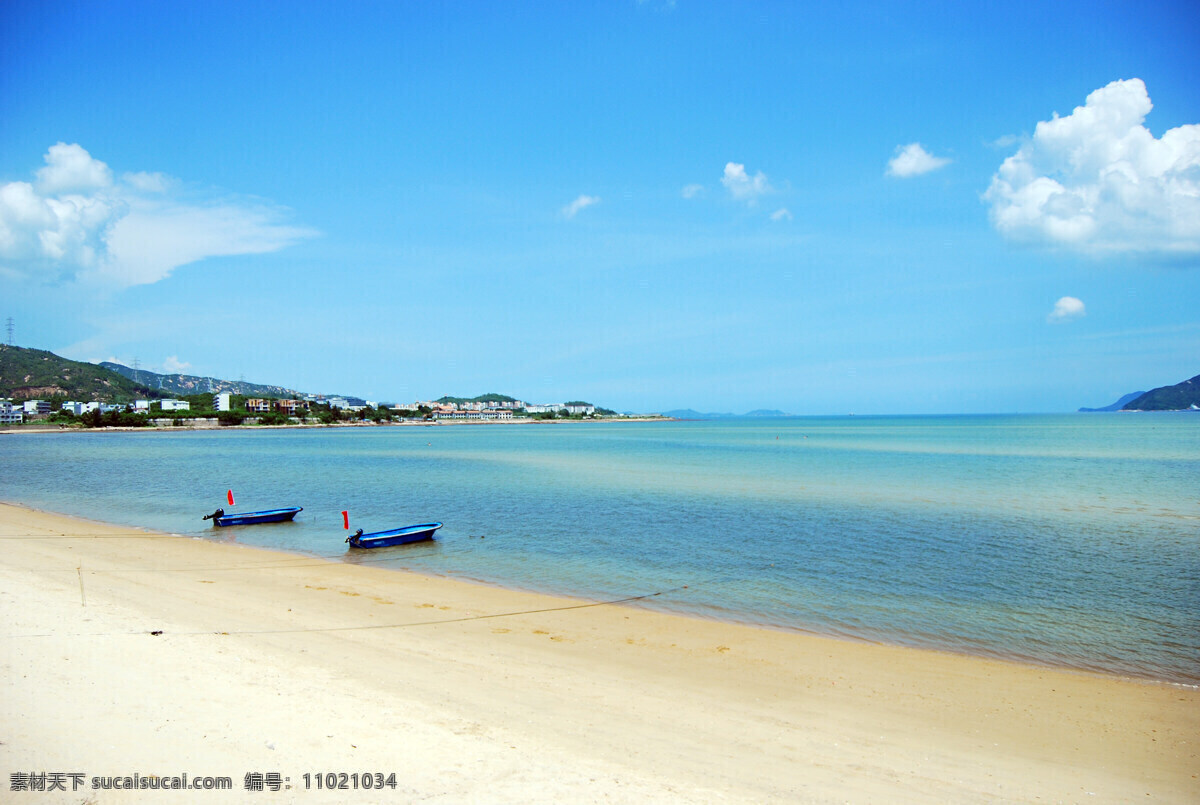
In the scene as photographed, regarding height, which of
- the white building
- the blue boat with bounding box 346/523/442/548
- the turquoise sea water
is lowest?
the turquoise sea water

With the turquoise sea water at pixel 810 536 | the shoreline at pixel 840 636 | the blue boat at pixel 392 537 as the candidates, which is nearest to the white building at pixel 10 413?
the turquoise sea water at pixel 810 536

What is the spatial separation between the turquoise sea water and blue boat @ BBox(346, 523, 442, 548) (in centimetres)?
40

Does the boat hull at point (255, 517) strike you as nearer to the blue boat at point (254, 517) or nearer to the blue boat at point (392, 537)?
the blue boat at point (254, 517)

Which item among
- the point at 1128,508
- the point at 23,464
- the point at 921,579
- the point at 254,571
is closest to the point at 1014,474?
the point at 1128,508

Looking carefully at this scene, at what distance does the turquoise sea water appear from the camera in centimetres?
1292

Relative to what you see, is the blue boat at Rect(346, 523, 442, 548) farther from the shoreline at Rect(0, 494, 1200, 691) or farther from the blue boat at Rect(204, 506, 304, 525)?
the blue boat at Rect(204, 506, 304, 525)

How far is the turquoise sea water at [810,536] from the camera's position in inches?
509

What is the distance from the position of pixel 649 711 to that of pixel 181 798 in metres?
4.65

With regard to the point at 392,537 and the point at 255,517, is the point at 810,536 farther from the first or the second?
the point at 255,517

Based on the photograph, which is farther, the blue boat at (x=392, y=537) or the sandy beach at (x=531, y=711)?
the blue boat at (x=392, y=537)

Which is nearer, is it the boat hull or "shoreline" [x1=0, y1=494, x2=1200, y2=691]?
"shoreline" [x1=0, y1=494, x2=1200, y2=691]

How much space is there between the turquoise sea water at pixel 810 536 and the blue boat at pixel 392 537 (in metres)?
0.40

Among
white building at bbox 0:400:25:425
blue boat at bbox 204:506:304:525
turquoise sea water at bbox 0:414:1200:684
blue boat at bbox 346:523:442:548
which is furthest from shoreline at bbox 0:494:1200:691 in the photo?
white building at bbox 0:400:25:425

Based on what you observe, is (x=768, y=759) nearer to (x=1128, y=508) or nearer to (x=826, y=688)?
(x=826, y=688)
